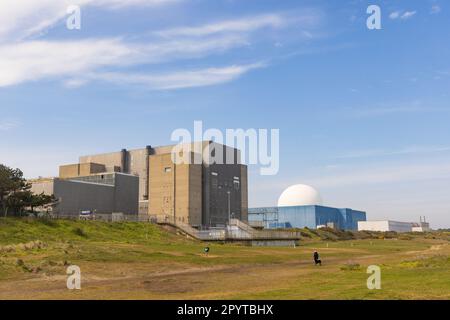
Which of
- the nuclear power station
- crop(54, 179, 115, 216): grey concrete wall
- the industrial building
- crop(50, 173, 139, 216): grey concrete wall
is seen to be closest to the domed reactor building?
the nuclear power station

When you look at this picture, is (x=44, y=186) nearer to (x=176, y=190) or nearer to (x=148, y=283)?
(x=176, y=190)

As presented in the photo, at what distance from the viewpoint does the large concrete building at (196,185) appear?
383 feet

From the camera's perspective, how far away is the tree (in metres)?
77.2

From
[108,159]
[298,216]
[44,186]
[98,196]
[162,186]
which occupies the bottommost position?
[298,216]

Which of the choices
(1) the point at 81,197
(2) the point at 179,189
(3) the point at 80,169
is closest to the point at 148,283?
(1) the point at 81,197

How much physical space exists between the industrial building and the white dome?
2876 inches

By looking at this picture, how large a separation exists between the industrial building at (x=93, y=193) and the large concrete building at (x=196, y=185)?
17.7ft

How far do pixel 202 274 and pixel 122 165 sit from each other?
113388mm

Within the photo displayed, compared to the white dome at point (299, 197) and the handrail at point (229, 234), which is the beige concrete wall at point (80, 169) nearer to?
the handrail at point (229, 234)

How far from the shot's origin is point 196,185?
11825cm

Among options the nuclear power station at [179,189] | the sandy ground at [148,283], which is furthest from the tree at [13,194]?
the sandy ground at [148,283]

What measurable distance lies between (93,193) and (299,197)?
295 feet

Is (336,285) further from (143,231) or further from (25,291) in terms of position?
(143,231)
